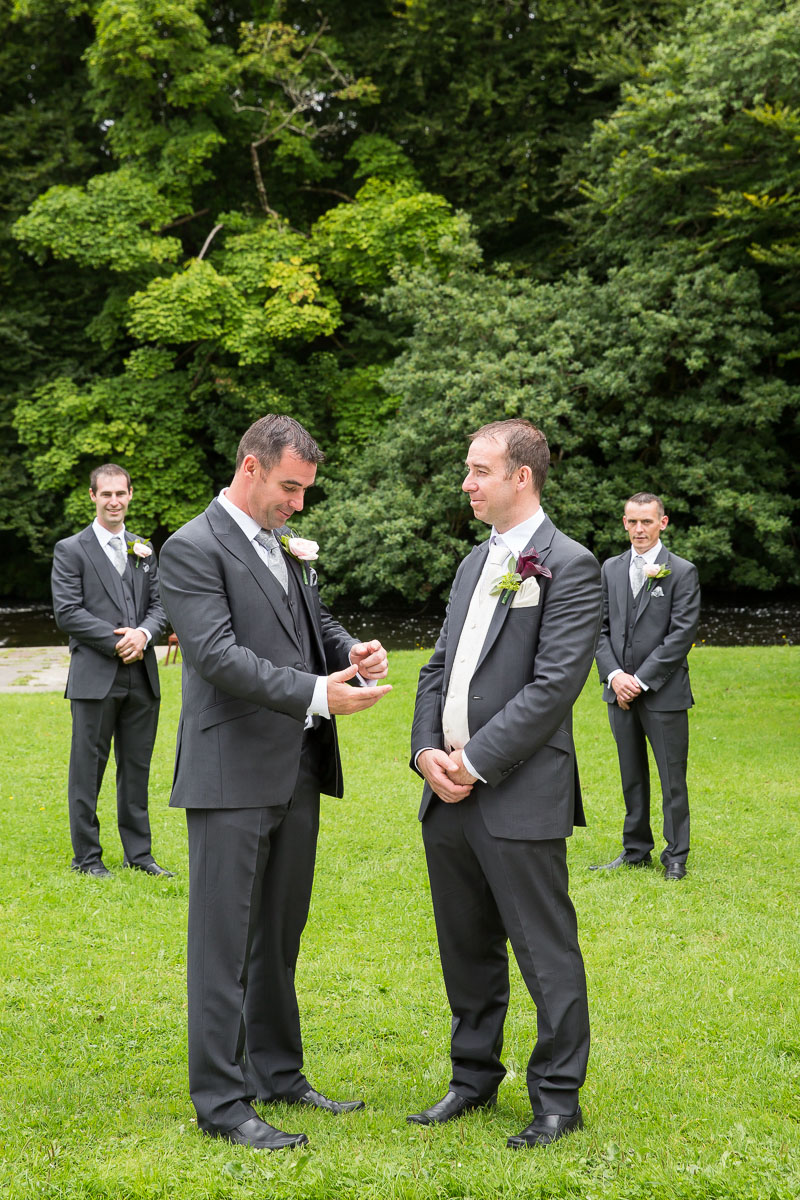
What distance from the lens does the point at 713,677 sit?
15.2 meters

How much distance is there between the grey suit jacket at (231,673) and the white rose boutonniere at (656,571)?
4048 millimetres

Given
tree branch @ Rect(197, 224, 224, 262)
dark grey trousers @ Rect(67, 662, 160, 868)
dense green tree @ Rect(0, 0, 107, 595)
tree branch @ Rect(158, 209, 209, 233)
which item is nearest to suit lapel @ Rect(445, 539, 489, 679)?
dark grey trousers @ Rect(67, 662, 160, 868)

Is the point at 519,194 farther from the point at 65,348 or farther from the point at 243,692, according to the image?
the point at 243,692

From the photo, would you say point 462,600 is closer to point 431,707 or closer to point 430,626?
point 431,707

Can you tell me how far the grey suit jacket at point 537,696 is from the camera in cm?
387

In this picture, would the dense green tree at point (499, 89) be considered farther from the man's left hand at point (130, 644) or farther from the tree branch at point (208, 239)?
the man's left hand at point (130, 644)

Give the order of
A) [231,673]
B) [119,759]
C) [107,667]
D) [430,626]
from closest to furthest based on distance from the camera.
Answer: [231,673]
[107,667]
[119,759]
[430,626]

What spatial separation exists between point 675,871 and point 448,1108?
3724 millimetres

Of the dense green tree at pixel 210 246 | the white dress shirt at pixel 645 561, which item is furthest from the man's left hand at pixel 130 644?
the dense green tree at pixel 210 246

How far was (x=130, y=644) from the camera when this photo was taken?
23.7 feet

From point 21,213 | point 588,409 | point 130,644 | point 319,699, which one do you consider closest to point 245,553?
point 319,699

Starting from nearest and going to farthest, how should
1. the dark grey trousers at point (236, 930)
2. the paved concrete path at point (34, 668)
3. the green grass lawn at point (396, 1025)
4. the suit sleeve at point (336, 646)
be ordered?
the green grass lawn at point (396, 1025)
the dark grey trousers at point (236, 930)
the suit sleeve at point (336, 646)
the paved concrete path at point (34, 668)

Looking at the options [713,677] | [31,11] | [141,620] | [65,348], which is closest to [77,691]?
[141,620]

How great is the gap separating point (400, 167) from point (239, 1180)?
1026 inches
